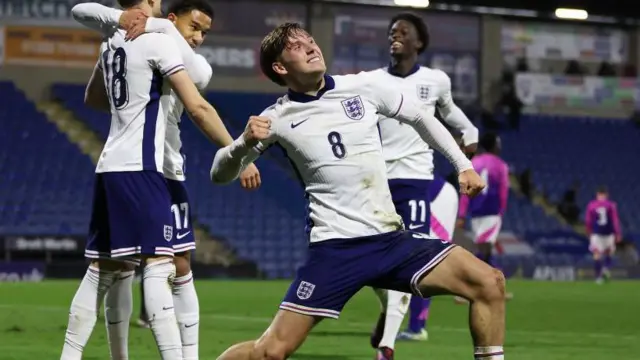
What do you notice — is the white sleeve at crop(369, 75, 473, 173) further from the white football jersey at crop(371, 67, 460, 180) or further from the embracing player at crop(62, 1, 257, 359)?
the white football jersey at crop(371, 67, 460, 180)

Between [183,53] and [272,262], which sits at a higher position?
[183,53]

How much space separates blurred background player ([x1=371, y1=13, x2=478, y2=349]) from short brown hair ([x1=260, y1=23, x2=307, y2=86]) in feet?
9.10

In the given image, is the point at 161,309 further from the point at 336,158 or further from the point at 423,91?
the point at 423,91

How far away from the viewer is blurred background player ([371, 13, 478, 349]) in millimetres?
8883

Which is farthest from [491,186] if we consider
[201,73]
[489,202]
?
[201,73]

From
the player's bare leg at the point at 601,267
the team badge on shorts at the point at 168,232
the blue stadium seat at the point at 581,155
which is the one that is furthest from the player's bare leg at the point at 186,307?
the blue stadium seat at the point at 581,155

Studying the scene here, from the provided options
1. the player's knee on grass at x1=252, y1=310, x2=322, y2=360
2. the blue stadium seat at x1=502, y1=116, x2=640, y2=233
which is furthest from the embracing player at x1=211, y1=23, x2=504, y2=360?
the blue stadium seat at x1=502, y1=116, x2=640, y2=233

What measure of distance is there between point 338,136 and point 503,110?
27.7 metres

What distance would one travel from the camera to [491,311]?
18.7 feet

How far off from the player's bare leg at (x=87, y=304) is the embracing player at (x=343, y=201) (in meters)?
0.76

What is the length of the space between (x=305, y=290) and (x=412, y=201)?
3.25 meters

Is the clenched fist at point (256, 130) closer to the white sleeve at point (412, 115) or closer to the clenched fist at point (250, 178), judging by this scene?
the clenched fist at point (250, 178)

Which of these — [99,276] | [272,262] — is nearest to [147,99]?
[99,276]

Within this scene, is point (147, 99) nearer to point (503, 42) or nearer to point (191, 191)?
point (191, 191)
